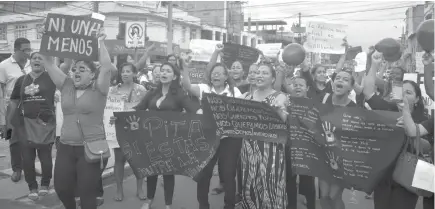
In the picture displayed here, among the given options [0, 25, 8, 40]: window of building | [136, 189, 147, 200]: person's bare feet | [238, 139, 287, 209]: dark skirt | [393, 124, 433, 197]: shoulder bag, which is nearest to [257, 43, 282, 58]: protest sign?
[136, 189, 147, 200]: person's bare feet

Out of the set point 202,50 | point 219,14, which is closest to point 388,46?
point 202,50

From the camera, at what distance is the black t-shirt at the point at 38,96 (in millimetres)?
5453

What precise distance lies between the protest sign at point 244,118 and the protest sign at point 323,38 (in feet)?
11.7

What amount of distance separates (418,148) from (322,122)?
2.90 ft

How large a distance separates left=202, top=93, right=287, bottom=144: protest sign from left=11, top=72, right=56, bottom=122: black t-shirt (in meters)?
2.34

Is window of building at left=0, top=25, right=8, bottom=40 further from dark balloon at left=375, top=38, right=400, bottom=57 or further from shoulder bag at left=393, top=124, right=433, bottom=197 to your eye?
shoulder bag at left=393, top=124, right=433, bottom=197

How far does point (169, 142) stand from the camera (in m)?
4.70

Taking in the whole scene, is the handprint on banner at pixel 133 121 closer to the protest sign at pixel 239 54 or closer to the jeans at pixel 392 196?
the jeans at pixel 392 196

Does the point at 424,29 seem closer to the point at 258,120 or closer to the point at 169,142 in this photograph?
the point at 258,120

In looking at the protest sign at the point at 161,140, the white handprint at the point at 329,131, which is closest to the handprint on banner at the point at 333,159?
the white handprint at the point at 329,131

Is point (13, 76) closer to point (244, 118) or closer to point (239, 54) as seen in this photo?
point (239, 54)

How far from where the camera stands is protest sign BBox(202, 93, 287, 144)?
4160 millimetres

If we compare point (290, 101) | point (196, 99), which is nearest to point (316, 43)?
point (196, 99)

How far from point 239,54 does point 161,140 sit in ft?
9.96
